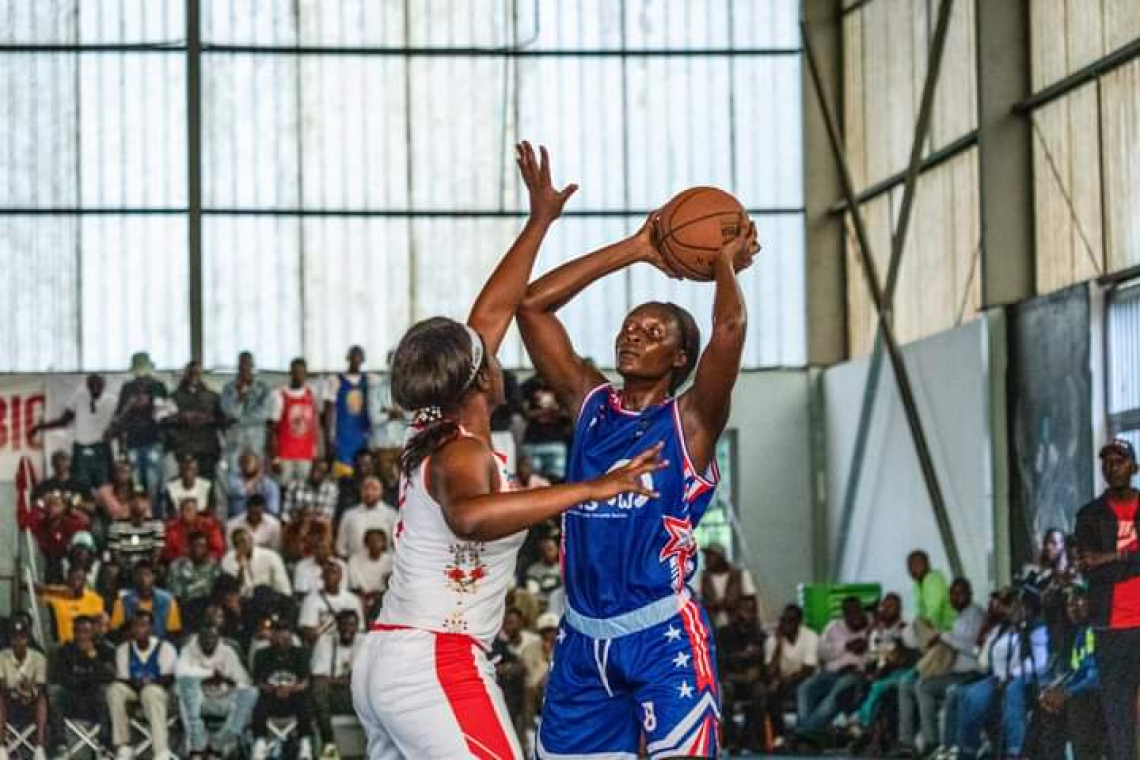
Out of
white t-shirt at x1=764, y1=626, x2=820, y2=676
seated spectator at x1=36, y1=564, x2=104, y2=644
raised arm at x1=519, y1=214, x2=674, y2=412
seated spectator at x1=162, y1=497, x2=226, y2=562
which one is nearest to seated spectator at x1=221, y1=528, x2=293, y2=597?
seated spectator at x1=162, y1=497, x2=226, y2=562

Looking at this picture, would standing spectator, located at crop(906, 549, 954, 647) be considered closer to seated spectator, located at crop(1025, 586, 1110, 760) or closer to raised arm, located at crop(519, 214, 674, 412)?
seated spectator, located at crop(1025, 586, 1110, 760)

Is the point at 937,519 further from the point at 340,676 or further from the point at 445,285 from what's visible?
the point at 340,676

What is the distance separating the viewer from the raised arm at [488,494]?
207 inches

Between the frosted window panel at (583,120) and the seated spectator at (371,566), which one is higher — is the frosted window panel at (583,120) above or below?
above

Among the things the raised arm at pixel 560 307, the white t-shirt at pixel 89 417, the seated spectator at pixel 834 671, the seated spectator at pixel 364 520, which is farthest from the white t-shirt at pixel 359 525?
the raised arm at pixel 560 307

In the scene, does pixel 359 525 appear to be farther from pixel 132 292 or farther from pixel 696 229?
pixel 696 229


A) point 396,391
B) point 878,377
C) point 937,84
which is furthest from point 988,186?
point 396,391

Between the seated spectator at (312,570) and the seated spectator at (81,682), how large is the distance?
2.08 meters

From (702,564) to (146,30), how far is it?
30.1 ft

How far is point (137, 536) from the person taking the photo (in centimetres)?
1733

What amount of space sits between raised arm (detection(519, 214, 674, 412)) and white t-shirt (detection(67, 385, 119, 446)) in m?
13.4

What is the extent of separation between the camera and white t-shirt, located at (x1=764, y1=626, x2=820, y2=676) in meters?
18.1

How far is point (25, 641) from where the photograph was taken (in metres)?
12.1

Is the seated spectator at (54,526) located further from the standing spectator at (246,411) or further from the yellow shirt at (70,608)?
A: the standing spectator at (246,411)
